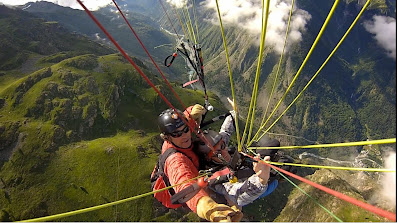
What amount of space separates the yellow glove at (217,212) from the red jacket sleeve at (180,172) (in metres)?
0.40

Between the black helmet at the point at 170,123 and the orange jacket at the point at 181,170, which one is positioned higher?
the black helmet at the point at 170,123

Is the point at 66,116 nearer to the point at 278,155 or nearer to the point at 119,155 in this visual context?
the point at 119,155

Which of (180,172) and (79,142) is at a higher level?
(180,172)

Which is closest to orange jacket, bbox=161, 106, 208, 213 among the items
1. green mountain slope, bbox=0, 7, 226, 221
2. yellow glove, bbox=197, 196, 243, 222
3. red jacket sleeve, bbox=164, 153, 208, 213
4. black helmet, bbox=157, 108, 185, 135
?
red jacket sleeve, bbox=164, 153, 208, 213

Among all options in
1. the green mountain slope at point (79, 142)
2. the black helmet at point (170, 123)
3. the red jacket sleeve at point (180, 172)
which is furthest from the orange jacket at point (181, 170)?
the green mountain slope at point (79, 142)

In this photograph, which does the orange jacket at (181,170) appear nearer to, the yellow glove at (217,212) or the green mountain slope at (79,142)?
the yellow glove at (217,212)

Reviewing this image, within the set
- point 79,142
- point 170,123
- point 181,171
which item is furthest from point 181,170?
point 79,142

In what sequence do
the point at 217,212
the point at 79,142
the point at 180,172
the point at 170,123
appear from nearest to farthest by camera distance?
1. the point at 217,212
2. the point at 180,172
3. the point at 170,123
4. the point at 79,142

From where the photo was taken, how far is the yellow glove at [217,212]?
5.71 meters

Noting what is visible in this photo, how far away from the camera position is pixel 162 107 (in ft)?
446

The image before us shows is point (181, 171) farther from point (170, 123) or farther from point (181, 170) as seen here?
point (170, 123)

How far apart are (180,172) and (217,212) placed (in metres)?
2.14

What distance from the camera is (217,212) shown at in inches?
229

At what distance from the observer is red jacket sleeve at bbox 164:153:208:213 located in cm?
666
